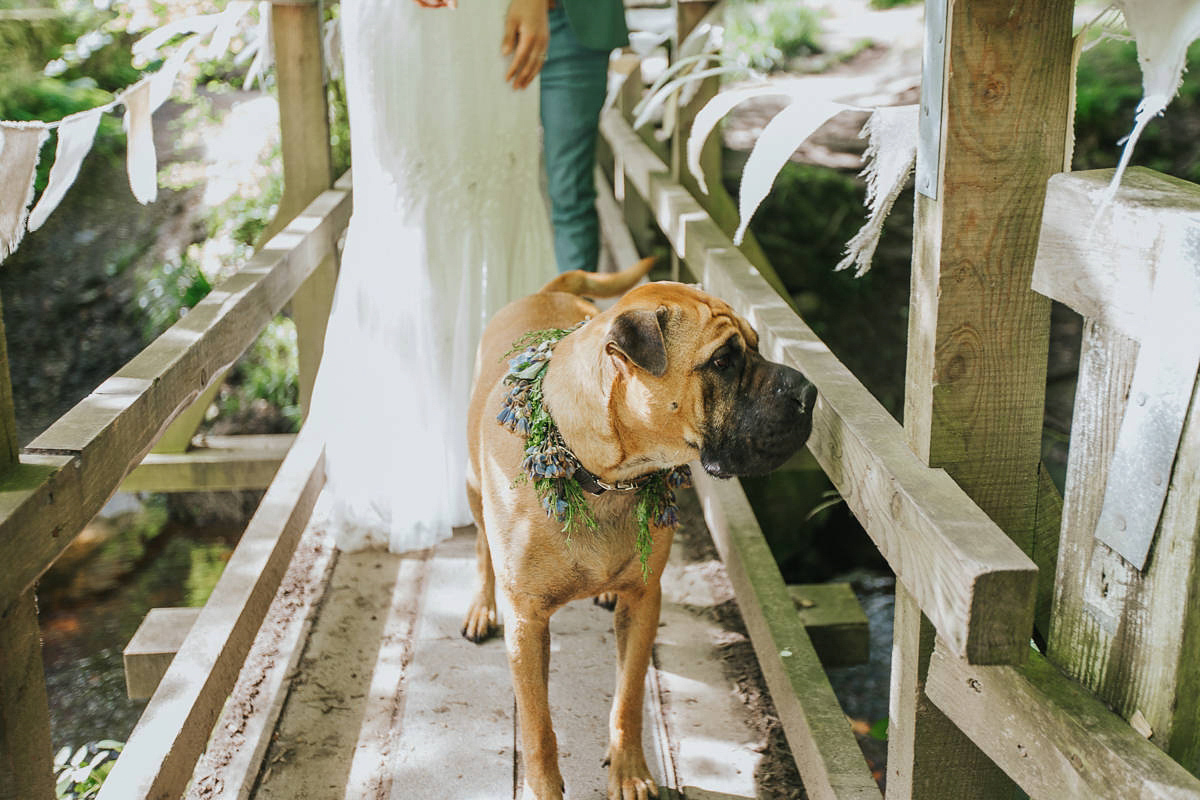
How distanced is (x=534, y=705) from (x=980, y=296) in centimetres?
136

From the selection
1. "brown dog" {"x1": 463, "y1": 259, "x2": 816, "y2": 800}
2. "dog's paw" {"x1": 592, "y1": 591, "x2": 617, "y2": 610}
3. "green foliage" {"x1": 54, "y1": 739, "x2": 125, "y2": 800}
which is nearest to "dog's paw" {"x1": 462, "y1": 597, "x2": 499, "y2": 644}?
"dog's paw" {"x1": 592, "y1": 591, "x2": 617, "y2": 610}

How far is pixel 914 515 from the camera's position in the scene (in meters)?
1.63

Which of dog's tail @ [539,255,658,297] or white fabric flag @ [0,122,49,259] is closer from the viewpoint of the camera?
white fabric flag @ [0,122,49,259]

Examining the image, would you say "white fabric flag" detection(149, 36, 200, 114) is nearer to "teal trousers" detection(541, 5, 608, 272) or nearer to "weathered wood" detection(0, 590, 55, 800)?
"teal trousers" detection(541, 5, 608, 272)

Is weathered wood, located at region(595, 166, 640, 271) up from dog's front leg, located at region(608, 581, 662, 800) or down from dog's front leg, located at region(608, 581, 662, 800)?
up

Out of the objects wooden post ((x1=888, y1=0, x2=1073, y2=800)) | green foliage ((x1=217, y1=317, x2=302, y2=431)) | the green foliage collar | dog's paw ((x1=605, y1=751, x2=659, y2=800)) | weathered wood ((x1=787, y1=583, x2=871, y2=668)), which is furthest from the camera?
green foliage ((x1=217, y1=317, x2=302, y2=431))

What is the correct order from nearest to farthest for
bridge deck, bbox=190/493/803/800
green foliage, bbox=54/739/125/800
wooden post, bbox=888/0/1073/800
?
wooden post, bbox=888/0/1073/800, bridge deck, bbox=190/493/803/800, green foliage, bbox=54/739/125/800

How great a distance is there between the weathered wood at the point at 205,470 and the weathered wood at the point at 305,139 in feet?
2.21

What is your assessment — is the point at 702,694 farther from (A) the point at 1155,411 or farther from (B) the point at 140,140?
(B) the point at 140,140

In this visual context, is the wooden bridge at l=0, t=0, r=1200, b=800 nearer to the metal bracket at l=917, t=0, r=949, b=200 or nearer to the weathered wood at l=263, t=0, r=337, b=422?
the metal bracket at l=917, t=0, r=949, b=200

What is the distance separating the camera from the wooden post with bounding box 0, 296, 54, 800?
1639 millimetres

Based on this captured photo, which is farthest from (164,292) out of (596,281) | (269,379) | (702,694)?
(702,694)

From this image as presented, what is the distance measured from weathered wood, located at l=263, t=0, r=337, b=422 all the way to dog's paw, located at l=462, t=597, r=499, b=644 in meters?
1.56

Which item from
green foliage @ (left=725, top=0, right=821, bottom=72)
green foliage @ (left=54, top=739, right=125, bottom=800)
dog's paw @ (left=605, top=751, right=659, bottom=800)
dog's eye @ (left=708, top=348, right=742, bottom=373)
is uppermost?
green foliage @ (left=725, top=0, right=821, bottom=72)
